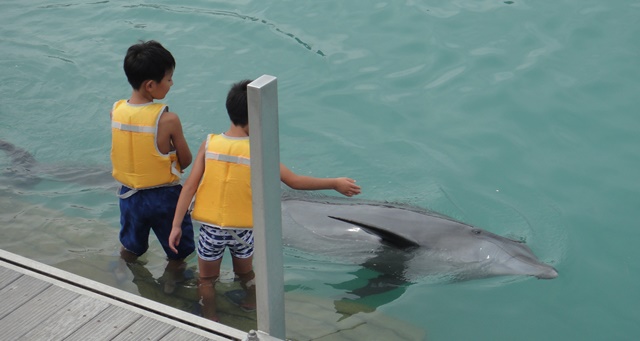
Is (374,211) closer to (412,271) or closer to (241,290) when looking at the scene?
(412,271)

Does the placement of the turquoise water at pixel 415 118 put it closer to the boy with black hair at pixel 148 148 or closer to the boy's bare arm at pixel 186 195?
the boy with black hair at pixel 148 148

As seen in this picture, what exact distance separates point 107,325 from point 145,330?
20 cm

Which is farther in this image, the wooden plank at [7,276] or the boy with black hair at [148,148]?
the boy with black hair at [148,148]

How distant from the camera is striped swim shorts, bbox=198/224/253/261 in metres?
4.69

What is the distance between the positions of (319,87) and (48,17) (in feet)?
13.4

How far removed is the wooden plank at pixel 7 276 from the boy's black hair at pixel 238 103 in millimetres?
1481

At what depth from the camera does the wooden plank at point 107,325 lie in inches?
156

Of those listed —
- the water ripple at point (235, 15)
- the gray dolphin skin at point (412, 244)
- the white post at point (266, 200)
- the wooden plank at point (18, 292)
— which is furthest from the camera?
the water ripple at point (235, 15)

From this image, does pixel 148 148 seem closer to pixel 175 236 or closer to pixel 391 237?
pixel 175 236

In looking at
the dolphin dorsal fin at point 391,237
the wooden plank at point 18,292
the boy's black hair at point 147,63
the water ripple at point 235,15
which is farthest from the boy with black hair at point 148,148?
the water ripple at point 235,15

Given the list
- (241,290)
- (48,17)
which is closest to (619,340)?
(241,290)

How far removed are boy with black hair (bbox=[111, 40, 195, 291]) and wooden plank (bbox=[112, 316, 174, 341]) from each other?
963 mm

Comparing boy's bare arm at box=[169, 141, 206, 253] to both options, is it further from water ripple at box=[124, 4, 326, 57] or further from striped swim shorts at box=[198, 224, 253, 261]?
water ripple at box=[124, 4, 326, 57]

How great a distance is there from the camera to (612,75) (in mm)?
8695
